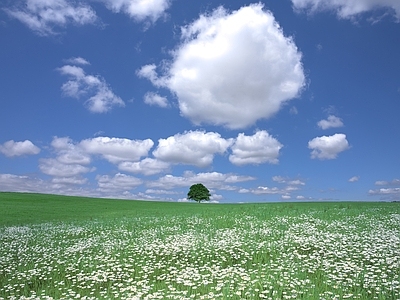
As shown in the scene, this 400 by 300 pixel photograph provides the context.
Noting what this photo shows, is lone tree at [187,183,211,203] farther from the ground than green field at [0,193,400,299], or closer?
farther from the ground

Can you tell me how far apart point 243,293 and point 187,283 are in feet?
5.14

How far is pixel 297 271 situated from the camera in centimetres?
1070

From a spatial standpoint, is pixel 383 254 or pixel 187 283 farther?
pixel 383 254

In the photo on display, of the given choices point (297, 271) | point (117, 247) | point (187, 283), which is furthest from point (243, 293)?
point (117, 247)

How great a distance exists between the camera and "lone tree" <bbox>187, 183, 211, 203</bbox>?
90438 millimetres

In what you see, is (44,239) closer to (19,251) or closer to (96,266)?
(19,251)

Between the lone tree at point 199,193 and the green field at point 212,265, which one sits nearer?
the green field at point 212,265

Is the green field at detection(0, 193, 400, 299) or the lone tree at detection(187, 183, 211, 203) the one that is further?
the lone tree at detection(187, 183, 211, 203)

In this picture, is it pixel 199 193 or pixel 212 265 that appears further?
pixel 199 193

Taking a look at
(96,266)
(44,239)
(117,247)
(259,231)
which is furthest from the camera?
(44,239)

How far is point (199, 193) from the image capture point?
9075 cm

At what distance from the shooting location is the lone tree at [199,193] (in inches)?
3561

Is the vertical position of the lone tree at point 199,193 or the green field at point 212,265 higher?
the lone tree at point 199,193

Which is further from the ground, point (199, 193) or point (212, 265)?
point (199, 193)
